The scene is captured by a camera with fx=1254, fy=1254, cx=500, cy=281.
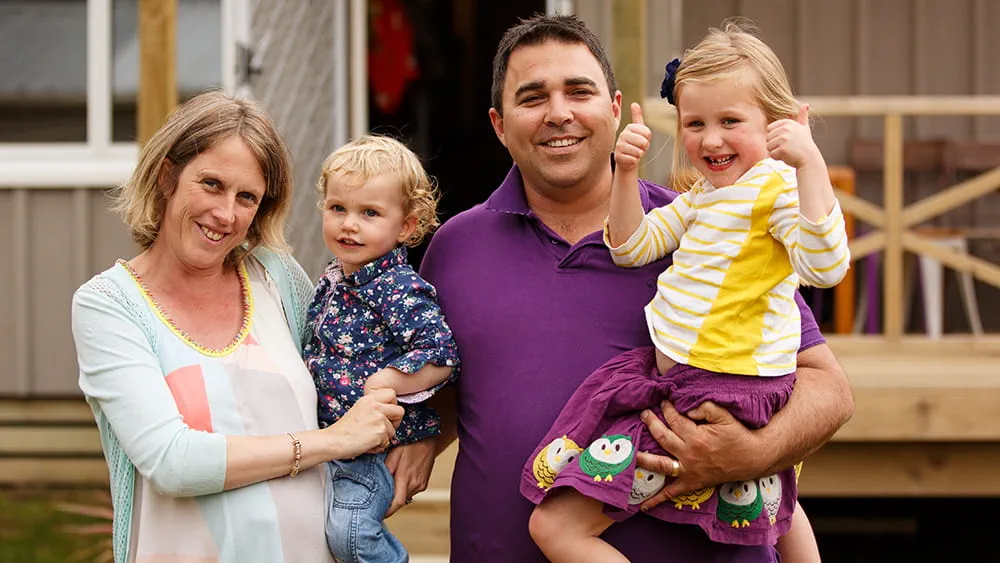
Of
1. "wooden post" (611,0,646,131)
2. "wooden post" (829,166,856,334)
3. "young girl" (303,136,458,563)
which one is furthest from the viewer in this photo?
"wooden post" (829,166,856,334)

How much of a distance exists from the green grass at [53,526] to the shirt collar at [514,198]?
3700mm

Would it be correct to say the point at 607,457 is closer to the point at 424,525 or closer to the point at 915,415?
the point at 424,525

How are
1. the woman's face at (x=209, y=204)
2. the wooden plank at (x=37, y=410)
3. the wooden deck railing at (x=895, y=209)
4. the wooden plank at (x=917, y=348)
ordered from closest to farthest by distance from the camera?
the woman's face at (x=209, y=204), the wooden deck railing at (x=895, y=209), the wooden plank at (x=917, y=348), the wooden plank at (x=37, y=410)

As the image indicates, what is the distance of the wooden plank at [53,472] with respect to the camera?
661cm

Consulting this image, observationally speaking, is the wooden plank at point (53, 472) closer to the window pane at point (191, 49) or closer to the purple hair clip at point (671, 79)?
the window pane at point (191, 49)

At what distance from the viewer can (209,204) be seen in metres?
2.56

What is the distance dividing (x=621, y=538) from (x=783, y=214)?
0.77 meters

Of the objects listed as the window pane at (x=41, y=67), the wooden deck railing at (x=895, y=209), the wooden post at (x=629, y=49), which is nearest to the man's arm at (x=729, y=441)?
the wooden post at (x=629, y=49)

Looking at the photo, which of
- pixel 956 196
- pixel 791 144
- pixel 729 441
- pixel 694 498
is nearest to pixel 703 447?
pixel 729 441

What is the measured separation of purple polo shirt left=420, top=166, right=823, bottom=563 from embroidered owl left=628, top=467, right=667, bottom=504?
0.14 meters

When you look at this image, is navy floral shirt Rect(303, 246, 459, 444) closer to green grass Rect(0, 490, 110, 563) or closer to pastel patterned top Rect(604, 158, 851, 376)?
pastel patterned top Rect(604, 158, 851, 376)

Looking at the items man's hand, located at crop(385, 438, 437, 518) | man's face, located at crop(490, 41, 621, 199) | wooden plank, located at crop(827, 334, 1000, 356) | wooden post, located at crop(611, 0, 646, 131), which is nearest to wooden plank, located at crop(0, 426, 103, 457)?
wooden post, located at crop(611, 0, 646, 131)

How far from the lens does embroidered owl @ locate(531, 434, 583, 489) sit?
2584mm

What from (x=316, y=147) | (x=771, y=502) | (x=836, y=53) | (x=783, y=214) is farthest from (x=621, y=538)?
(x=836, y=53)
